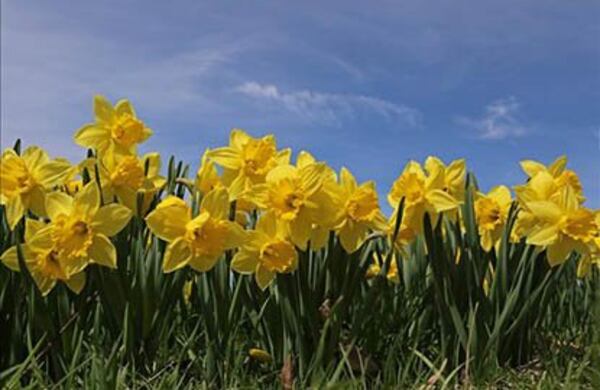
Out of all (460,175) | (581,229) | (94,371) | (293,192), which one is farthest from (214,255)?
(581,229)

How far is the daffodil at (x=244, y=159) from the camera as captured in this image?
2.40m

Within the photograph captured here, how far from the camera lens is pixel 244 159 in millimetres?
2416

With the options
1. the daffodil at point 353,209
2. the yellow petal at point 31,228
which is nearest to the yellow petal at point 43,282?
the yellow petal at point 31,228

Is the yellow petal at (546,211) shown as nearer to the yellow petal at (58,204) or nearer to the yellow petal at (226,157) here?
the yellow petal at (226,157)

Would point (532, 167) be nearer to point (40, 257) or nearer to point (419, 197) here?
point (419, 197)

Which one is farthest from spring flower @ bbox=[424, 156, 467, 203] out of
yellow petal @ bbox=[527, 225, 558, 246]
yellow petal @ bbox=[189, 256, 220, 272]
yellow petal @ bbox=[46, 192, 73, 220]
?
yellow petal @ bbox=[46, 192, 73, 220]

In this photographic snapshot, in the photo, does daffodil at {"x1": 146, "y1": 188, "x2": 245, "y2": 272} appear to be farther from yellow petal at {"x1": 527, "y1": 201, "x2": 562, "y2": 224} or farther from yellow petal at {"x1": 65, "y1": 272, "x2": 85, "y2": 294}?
yellow petal at {"x1": 527, "y1": 201, "x2": 562, "y2": 224}

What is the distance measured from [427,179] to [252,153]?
1.78 ft

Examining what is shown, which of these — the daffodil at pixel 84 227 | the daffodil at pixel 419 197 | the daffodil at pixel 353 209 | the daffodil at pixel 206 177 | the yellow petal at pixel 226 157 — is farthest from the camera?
the daffodil at pixel 206 177

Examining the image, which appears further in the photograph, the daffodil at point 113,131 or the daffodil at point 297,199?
the daffodil at point 113,131

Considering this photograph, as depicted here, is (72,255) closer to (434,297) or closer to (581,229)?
(434,297)

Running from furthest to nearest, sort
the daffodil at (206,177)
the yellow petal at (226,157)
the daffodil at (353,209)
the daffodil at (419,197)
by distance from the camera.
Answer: the daffodil at (206,177) → the yellow petal at (226,157) → the daffodil at (419,197) → the daffodil at (353,209)

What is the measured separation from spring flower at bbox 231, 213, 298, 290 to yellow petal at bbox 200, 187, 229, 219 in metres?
0.10

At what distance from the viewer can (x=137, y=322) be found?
2.30 meters
